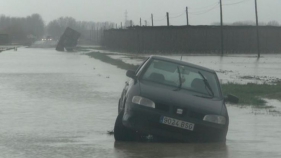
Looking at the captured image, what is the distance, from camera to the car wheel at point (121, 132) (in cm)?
1134

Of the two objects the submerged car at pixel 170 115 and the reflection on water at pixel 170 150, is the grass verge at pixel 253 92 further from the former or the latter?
the reflection on water at pixel 170 150

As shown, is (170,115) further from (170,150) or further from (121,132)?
(121,132)

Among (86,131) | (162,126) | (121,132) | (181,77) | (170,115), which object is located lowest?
(86,131)

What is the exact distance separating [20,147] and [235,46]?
7901 centimetres

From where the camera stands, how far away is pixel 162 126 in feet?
35.8

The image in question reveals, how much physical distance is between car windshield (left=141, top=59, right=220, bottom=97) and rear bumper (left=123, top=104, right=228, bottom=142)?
112cm

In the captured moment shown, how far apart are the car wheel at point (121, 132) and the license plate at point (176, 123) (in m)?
0.69

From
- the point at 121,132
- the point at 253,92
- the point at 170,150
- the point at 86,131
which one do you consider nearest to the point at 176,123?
the point at 170,150

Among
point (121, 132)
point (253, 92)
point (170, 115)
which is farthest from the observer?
point (253, 92)

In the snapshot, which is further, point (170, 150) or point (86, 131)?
point (86, 131)

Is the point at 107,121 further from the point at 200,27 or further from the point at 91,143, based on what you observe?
the point at 200,27

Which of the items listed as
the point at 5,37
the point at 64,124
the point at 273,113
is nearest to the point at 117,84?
the point at 273,113

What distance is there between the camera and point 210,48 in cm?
Answer: 8769

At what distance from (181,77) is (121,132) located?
5.44ft
